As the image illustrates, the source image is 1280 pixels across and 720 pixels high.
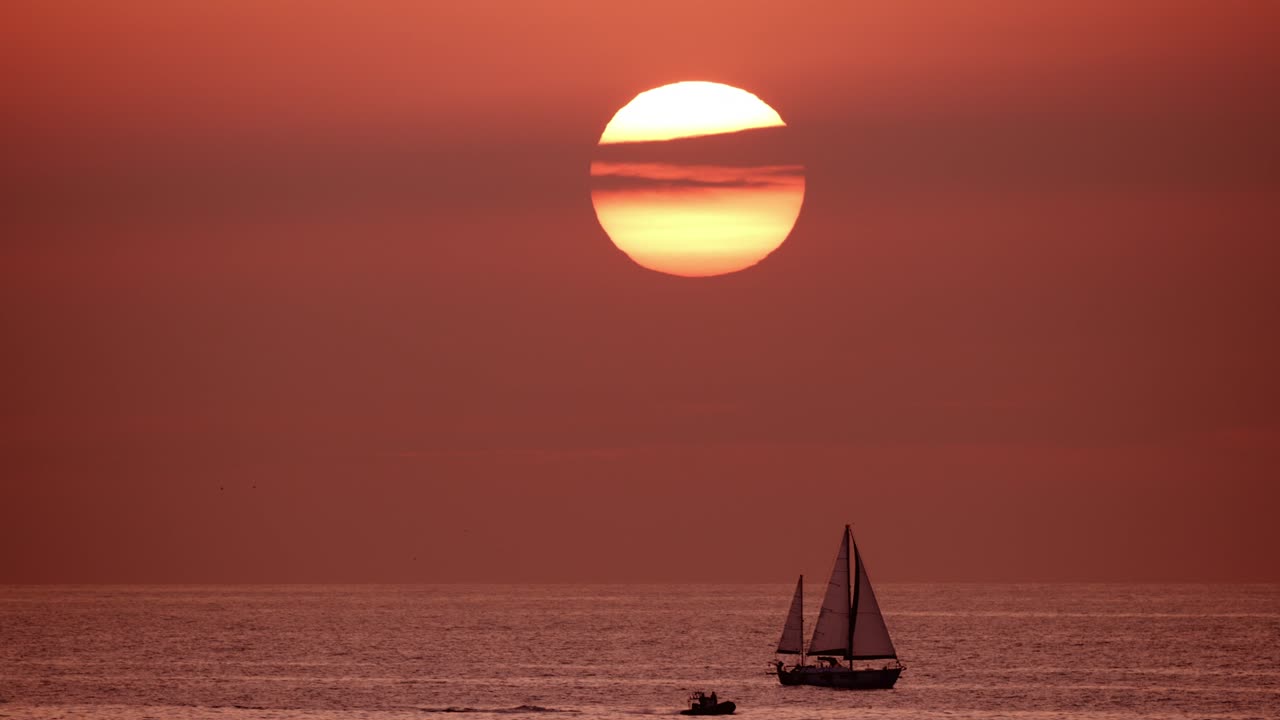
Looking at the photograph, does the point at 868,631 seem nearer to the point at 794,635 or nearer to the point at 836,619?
the point at 836,619

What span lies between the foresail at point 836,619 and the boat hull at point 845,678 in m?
4.09

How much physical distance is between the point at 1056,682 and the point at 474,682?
52.3m

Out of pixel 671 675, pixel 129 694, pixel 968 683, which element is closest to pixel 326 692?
pixel 129 694

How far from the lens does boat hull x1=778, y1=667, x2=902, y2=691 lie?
161 meters

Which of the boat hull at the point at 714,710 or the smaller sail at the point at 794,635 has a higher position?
the smaller sail at the point at 794,635

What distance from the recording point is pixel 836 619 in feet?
516

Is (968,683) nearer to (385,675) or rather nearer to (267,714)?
(385,675)

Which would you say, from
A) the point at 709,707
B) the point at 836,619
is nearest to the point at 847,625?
the point at 836,619

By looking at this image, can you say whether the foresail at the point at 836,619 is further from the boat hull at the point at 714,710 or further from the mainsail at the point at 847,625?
the boat hull at the point at 714,710

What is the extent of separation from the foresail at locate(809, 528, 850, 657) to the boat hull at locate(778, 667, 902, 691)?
13.4 ft

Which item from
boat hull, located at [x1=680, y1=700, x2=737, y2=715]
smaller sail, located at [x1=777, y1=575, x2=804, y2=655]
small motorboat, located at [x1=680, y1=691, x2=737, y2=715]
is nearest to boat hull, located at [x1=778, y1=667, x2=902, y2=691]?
smaller sail, located at [x1=777, y1=575, x2=804, y2=655]

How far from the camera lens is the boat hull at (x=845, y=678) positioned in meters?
161

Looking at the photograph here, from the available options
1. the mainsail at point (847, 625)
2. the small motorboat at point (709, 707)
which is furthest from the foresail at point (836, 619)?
the small motorboat at point (709, 707)

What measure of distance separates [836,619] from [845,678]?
6.71 meters
